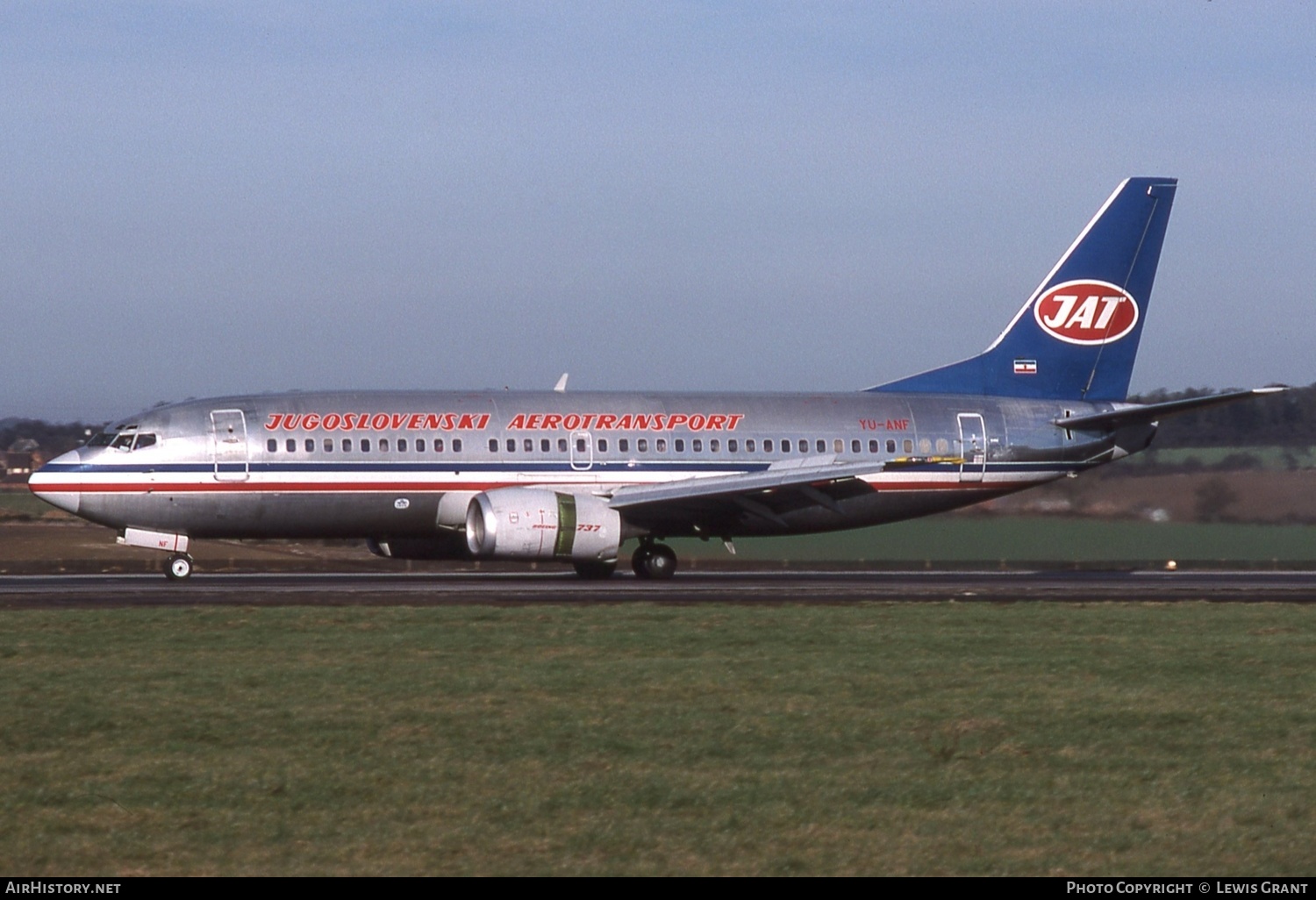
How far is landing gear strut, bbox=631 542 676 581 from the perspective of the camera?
3431cm

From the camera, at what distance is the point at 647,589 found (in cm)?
2981

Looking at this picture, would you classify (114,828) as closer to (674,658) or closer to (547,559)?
(674,658)

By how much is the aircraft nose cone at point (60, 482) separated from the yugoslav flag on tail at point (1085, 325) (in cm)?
1789

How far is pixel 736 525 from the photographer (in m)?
34.8

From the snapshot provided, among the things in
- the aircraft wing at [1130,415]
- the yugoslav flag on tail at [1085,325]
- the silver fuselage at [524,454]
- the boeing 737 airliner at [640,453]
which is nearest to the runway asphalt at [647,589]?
the boeing 737 airliner at [640,453]

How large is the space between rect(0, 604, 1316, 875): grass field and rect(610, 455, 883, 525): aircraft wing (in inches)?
482

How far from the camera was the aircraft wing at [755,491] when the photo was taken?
32.7 meters

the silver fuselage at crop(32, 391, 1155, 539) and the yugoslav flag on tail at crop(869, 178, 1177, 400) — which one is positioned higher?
the yugoslav flag on tail at crop(869, 178, 1177, 400)

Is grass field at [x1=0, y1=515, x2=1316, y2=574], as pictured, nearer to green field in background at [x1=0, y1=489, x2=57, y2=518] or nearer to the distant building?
the distant building

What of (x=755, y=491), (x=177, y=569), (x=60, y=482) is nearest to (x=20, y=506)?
(x=60, y=482)

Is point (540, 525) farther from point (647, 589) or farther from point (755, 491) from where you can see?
point (755, 491)

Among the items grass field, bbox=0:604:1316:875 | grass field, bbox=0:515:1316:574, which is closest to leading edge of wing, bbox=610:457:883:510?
grass field, bbox=0:515:1316:574

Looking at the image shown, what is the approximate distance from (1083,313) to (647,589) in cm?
1454
